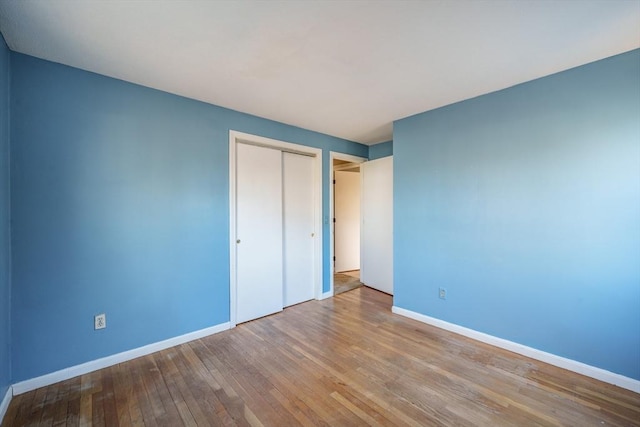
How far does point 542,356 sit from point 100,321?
12.5 ft

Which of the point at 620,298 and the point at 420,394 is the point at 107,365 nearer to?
the point at 420,394

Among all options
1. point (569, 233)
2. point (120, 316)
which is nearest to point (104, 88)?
point (120, 316)

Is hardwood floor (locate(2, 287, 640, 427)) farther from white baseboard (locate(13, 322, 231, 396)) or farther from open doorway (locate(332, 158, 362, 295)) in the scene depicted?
open doorway (locate(332, 158, 362, 295))

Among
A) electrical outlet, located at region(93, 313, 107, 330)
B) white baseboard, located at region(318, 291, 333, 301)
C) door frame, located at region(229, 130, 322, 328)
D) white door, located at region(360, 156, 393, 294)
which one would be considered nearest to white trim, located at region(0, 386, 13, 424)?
electrical outlet, located at region(93, 313, 107, 330)

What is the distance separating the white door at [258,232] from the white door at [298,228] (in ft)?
0.59

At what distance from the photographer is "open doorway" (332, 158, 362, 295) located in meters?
5.41

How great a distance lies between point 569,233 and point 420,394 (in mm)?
1795

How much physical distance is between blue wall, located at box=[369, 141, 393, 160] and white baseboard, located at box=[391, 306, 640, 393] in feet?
8.27

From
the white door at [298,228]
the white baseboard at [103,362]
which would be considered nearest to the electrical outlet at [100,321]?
the white baseboard at [103,362]

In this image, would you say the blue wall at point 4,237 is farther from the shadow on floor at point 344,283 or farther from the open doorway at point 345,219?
the open doorway at point 345,219

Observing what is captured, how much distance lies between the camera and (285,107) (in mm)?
2914

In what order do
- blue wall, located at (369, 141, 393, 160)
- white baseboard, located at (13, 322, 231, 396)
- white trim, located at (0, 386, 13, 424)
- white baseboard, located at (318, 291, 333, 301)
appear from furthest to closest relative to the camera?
blue wall, located at (369, 141, 393, 160) → white baseboard, located at (318, 291, 333, 301) → white baseboard, located at (13, 322, 231, 396) → white trim, located at (0, 386, 13, 424)

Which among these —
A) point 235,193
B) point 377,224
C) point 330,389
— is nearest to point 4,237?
point 235,193

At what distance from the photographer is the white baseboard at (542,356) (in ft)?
6.44
